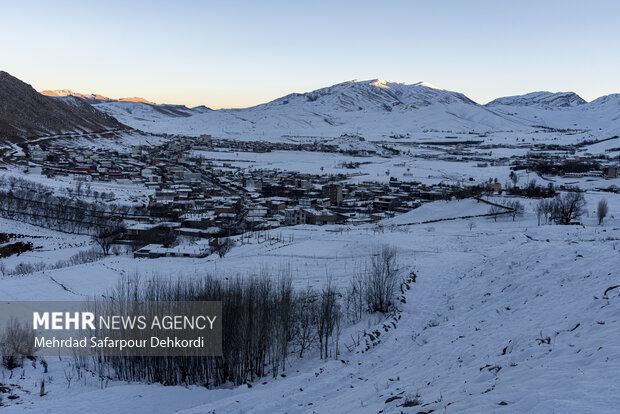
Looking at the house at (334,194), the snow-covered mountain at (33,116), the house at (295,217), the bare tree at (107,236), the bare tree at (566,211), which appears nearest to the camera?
the bare tree at (566,211)

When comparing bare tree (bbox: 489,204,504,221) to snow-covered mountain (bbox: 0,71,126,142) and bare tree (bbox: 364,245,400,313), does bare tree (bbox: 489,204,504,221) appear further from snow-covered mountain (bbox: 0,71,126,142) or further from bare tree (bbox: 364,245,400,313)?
snow-covered mountain (bbox: 0,71,126,142)

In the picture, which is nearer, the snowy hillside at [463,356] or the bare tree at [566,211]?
the snowy hillside at [463,356]

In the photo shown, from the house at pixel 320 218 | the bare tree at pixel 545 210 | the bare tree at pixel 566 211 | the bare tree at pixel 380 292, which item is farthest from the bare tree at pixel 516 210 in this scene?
the bare tree at pixel 380 292

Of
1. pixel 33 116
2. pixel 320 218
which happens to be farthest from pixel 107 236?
pixel 33 116

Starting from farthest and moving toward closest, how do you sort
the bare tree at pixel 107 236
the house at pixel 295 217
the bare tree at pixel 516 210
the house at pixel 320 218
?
1. the house at pixel 295 217
2. the house at pixel 320 218
3. the bare tree at pixel 516 210
4. the bare tree at pixel 107 236

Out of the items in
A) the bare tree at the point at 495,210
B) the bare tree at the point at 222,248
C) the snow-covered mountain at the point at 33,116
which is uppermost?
the snow-covered mountain at the point at 33,116

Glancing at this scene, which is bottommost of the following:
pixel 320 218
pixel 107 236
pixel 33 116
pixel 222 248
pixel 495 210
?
pixel 107 236

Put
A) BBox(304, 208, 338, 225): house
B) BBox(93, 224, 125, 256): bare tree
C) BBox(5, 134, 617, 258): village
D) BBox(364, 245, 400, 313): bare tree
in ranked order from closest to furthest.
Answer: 1. BBox(364, 245, 400, 313): bare tree
2. BBox(93, 224, 125, 256): bare tree
3. BBox(5, 134, 617, 258): village
4. BBox(304, 208, 338, 225): house

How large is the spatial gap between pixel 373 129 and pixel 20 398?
19622cm

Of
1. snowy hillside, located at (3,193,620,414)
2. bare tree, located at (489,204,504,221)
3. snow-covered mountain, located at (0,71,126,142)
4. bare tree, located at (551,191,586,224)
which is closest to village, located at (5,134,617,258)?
bare tree, located at (489,204,504,221)

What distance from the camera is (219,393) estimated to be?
8078 mm

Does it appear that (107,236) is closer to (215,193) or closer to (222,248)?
(222,248)

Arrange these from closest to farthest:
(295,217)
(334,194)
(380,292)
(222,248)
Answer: (380,292) < (222,248) < (295,217) < (334,194)

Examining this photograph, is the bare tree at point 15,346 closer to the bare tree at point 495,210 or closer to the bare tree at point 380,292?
the bare tree at point 380,292
